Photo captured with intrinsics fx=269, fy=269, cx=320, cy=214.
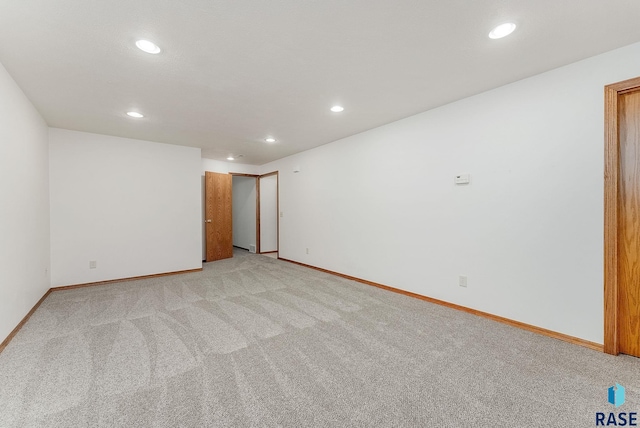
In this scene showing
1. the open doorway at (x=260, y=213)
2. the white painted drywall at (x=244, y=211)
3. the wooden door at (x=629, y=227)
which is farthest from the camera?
the white painted drywall at (x=244, y=211)

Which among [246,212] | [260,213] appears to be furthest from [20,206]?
[246,212]

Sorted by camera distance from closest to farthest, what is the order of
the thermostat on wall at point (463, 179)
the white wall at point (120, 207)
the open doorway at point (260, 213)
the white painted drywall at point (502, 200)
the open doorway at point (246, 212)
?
the white painted drywall at point (502, 200) < the thermostat on wall at point (463, 179) < the white wall at point (120, 207) < the open doorway at point (260, 213) < the open doorway at point (246, 212)

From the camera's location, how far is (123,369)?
1.97 m

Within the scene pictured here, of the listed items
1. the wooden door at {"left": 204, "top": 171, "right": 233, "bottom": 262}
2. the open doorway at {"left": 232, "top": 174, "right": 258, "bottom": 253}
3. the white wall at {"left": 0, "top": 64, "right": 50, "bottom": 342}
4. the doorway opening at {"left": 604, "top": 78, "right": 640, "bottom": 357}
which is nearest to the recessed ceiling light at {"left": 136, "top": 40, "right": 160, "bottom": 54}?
the white wall at {"left": 0, "top": 64, "right": 50, "bottom": 342}

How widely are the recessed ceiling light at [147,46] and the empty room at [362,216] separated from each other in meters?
0.05

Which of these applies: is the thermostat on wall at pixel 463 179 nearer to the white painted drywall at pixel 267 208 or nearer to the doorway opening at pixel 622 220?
the doorway opening at pixel 622 220

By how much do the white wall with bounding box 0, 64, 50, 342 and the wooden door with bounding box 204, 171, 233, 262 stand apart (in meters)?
2.73

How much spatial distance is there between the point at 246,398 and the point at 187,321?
1.48 meters

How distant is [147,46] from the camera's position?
2.01 metres

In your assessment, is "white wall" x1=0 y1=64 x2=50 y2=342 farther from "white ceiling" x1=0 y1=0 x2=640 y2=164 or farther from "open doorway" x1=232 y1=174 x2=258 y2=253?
"open doorway" x1=232 y1=174 x2=258 y2=253

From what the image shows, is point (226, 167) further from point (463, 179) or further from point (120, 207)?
point (463, 179)

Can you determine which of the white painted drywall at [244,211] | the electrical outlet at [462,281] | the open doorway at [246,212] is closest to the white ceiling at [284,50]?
the electrical outlet at [462,281]

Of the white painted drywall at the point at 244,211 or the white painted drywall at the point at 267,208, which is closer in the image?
the white painted drywall at the point at 267,208

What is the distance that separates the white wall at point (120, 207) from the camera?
4043 mm
